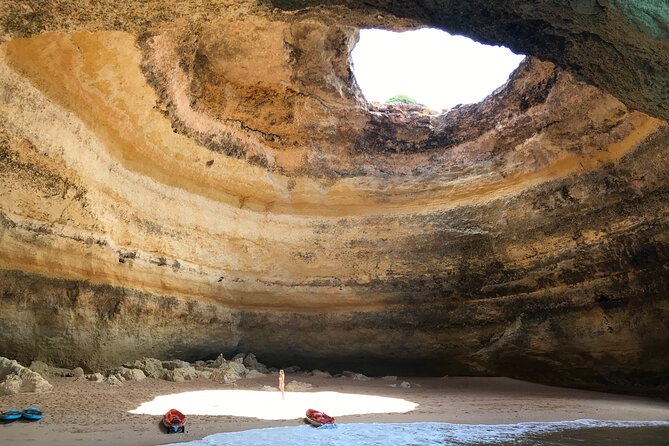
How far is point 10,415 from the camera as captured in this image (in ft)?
10.4

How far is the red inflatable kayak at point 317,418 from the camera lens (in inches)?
144

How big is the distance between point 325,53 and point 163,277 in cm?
367

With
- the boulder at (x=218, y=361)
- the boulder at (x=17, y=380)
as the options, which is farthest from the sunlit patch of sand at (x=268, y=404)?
the boulder at (x=218, y=361)

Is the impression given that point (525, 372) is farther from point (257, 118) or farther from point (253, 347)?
point (257, 118)

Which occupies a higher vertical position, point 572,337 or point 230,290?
point 230,290

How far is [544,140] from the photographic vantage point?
22.1 feet

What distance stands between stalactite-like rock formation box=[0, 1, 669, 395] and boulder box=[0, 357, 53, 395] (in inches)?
28.4

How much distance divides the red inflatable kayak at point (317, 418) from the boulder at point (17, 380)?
7.34 feet

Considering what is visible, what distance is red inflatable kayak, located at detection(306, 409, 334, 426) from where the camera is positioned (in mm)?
3663

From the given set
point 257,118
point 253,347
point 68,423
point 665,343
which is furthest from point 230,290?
point 665,343

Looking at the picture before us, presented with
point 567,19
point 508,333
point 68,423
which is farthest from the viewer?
point 508,333

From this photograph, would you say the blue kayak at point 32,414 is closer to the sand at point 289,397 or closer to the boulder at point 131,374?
the sand at point 289,397

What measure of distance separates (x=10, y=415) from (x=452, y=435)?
2.85 m

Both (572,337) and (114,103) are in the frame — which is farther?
(572,337)
